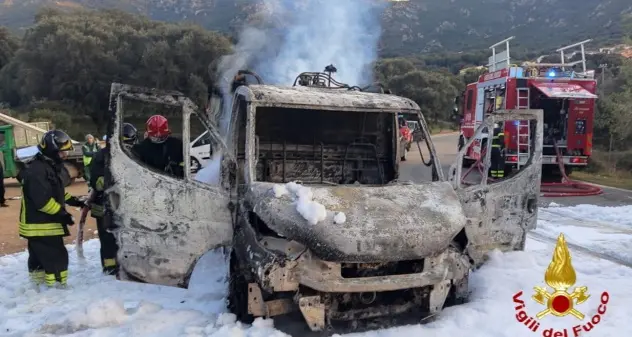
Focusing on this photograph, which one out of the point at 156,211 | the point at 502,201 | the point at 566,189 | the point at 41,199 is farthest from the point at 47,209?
the point at 566,189

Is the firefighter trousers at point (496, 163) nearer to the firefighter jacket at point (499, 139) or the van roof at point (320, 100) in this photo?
the firefighter jacket at point (499, 139)

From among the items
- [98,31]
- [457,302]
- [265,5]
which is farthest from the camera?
[98,31]

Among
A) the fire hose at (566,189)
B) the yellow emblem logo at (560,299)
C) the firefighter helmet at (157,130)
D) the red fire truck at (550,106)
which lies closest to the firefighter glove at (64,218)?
the firefighter helmet at (157,130)

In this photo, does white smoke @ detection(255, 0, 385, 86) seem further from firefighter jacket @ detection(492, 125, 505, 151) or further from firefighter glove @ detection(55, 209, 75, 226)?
firefighter glove @ detection(55, 209, 75, 226)

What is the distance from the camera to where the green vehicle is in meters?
15.5

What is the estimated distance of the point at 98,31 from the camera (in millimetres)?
33812

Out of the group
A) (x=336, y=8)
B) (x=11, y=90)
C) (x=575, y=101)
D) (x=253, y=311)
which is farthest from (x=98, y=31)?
(x=253, y=311)

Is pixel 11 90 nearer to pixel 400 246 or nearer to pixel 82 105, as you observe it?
pixel 82 105

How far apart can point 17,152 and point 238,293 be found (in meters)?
13.6

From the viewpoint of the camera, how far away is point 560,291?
15.5ft

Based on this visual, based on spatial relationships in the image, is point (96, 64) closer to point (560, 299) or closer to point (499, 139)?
point (499, 139)

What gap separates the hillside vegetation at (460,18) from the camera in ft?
230

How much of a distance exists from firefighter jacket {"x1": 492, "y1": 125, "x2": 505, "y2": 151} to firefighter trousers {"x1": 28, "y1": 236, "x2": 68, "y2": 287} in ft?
32.0

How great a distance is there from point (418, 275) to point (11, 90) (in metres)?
37.1
